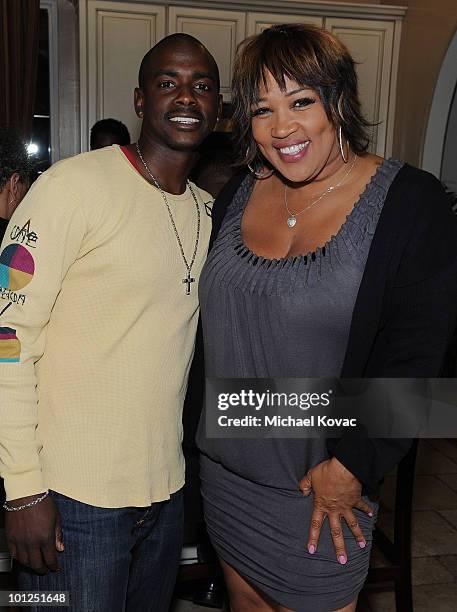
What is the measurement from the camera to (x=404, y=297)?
1314mm

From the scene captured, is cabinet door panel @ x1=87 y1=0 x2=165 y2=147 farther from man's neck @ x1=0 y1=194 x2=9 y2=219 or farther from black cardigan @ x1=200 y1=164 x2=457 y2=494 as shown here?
black cardigan @ x1=200 y1=164 x2=457 y2=494

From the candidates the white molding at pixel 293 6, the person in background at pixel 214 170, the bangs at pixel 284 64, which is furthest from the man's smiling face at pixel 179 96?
the white molding at pixel 293 6

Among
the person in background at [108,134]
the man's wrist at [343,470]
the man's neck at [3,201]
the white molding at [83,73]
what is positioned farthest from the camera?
the white molding at [83,73]

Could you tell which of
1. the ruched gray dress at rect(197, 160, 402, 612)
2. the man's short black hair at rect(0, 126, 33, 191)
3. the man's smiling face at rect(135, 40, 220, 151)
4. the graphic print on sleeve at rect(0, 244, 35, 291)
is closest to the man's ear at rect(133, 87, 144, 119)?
the man's smiling face at rect(135, 40, 220, 151)

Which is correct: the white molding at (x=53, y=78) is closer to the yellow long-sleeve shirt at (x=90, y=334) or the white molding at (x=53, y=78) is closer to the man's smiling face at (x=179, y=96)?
the man's smiling face at (x=179, y=96)

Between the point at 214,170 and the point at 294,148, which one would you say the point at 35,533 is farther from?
the point at 214,170

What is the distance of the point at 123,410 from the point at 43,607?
401mm

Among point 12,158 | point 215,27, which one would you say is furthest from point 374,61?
point 12,158

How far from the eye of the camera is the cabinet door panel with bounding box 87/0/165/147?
16.2 feet

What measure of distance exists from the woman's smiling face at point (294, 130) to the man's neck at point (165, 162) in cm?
17

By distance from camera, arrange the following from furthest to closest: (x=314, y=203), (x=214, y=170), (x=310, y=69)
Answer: (x=214, y=170), (x=314, y=203), (x=310, y=69)

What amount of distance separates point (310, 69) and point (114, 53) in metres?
3.99

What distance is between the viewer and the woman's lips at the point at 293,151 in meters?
1.43

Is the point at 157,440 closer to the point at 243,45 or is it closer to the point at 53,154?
the point at 243,45
